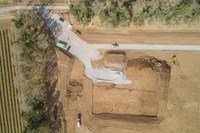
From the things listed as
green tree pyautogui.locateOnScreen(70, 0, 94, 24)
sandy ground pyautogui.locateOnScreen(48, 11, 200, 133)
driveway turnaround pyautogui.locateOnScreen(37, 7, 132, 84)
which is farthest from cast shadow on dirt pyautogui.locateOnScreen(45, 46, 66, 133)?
green tree pyautogui.locateOnScreen(70, 0, 94, 24)

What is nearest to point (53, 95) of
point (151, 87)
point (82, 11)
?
point (82, 11)

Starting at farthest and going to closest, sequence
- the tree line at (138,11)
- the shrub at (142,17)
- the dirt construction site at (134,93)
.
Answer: the dirt construction site at (134,93), the shrub at (142,17), the tree line at (138,11)

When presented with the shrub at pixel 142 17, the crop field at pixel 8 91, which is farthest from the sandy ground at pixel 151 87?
the crop field at pixel 8 91

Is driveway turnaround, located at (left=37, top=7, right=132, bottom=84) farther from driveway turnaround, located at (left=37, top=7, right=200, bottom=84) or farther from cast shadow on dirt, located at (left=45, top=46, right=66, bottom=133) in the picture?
cast shadow on dirt, located at (left=45, top=46, right=66, bottom=133)

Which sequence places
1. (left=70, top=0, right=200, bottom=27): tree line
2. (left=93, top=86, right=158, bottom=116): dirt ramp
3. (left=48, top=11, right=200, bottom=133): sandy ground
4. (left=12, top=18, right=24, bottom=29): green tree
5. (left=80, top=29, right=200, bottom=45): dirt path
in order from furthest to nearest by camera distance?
(left=93, top=86, right=158, bottom=116): dirt ramp, (left=48, top=11, right=200, bottom=133): sandy ground, (left=80, top=29, right=200, bottom=45): dirt path, (left=12, top=18, right=24, bottom=29): green tree, (left=70, top=0, right=200, bottom=27): tree line

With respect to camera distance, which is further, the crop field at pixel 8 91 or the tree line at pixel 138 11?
the crop field at pixel 8 91

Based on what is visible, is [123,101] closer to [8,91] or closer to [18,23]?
[8,91]

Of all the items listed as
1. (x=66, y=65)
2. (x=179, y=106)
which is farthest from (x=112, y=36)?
(x=179, y=106)

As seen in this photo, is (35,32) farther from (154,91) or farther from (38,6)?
(154,91)

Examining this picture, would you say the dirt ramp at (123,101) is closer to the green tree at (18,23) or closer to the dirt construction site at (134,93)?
the dirt construction site at (134,93)
